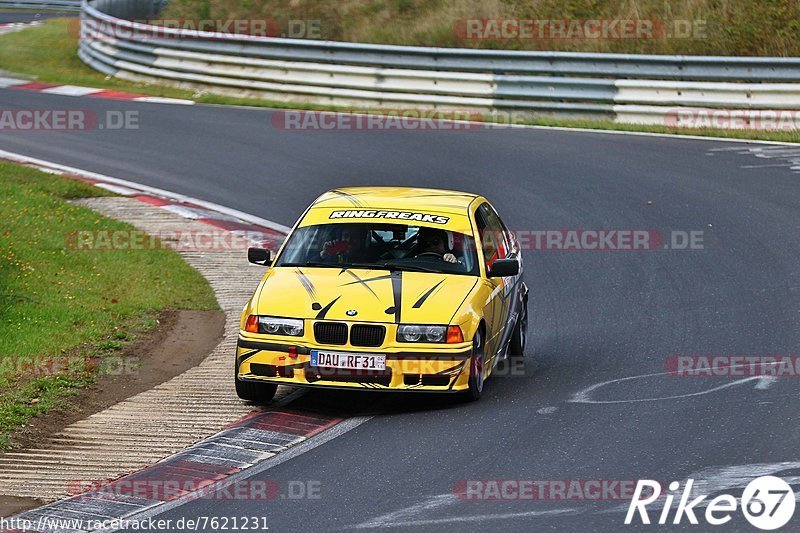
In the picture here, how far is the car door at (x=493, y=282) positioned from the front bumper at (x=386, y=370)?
691 millimetres

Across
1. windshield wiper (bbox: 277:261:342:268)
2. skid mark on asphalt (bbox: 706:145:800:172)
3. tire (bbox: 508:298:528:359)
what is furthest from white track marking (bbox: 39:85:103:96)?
windshield wiper (bbox: 277:261:342:268)

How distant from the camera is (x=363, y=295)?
981 centimetres

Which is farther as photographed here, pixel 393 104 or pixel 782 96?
pixel 393 104

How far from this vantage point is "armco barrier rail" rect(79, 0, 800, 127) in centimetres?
2178

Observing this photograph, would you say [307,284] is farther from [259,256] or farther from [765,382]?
[765,382]

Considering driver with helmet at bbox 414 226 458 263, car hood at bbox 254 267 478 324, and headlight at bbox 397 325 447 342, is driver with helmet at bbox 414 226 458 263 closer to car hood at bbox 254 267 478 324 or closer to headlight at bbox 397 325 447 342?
car hood at bbox 254 267 478 324

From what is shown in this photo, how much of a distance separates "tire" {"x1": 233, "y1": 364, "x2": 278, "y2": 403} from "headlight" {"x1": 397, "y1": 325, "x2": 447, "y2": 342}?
109cm

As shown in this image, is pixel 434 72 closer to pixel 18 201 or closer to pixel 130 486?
pixel 18 201

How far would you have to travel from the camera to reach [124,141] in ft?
73.5

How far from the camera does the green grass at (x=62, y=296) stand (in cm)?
1038

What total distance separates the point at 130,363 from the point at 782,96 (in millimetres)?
13454

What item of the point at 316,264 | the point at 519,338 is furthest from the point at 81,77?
the point at 316,264

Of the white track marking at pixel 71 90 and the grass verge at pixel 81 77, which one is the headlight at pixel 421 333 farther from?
the white track marking at pixel 71 90

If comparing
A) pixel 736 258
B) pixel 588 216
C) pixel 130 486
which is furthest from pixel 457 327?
pixel 588 216
